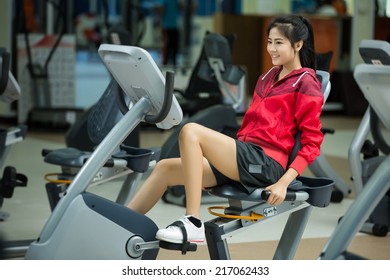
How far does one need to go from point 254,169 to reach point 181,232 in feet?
1.27

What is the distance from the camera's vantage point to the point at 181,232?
3490 mm

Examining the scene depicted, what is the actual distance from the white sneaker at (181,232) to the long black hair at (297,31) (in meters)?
0.85

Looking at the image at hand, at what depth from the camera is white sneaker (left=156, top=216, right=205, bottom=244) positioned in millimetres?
3480

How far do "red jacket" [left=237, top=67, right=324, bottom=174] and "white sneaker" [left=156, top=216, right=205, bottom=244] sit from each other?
440 millimetres

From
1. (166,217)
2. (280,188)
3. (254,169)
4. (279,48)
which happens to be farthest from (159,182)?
(166,217)

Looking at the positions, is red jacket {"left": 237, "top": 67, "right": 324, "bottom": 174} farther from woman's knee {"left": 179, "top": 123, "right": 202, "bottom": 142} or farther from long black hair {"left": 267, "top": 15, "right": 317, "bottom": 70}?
woman's knee {"left": 179, "top": 123, "right": 202, "bottom": 142}

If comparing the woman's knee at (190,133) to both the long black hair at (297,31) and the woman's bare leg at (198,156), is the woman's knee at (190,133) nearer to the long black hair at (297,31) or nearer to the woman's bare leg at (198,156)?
the woman's bare leg at (198,156)

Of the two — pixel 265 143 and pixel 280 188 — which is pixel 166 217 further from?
pixel 280 188

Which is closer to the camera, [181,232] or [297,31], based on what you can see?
[181,232]

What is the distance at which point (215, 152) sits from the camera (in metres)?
3.62

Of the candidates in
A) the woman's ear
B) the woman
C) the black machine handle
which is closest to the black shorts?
the woman

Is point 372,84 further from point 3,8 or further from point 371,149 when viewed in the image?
point 3,8
